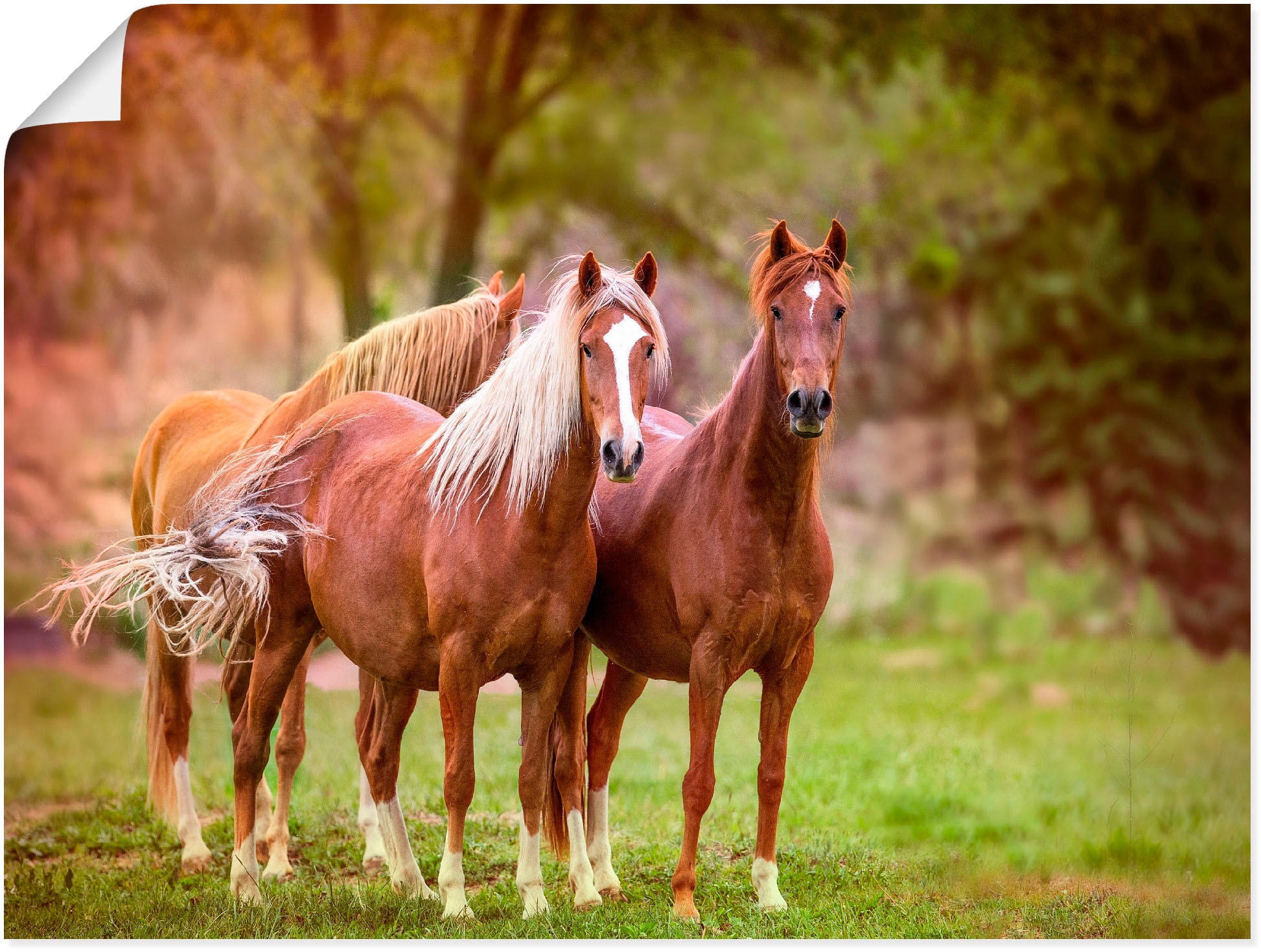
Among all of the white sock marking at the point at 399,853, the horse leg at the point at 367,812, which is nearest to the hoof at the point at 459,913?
the white sock marking at the point at 399,853

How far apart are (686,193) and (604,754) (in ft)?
19.1

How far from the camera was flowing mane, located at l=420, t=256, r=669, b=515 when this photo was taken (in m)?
3.81

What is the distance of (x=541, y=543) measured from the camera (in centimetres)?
390

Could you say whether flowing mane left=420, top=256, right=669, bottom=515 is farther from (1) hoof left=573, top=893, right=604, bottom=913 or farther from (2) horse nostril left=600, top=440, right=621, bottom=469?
(1) hoof left=573, top=893, right=604, bottom=913

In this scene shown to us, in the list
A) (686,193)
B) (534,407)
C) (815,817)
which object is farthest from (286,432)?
(686,193)

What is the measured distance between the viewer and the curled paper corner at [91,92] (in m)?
4.62

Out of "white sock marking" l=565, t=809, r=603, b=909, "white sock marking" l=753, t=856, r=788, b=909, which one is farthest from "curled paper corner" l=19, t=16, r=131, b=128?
"white sock marking" l=753, t=856, r=788, b=909

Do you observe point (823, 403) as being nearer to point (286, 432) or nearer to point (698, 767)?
point (698, 767)

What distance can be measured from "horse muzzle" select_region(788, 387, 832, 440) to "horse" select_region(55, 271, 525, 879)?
170 cm

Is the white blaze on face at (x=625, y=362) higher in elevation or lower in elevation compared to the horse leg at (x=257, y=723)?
higher

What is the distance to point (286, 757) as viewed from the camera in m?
5.24

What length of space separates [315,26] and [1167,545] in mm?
7995

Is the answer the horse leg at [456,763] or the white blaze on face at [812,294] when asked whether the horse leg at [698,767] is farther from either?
the white blaze on face at [812,294]

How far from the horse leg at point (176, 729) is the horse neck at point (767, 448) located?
9.57ft
